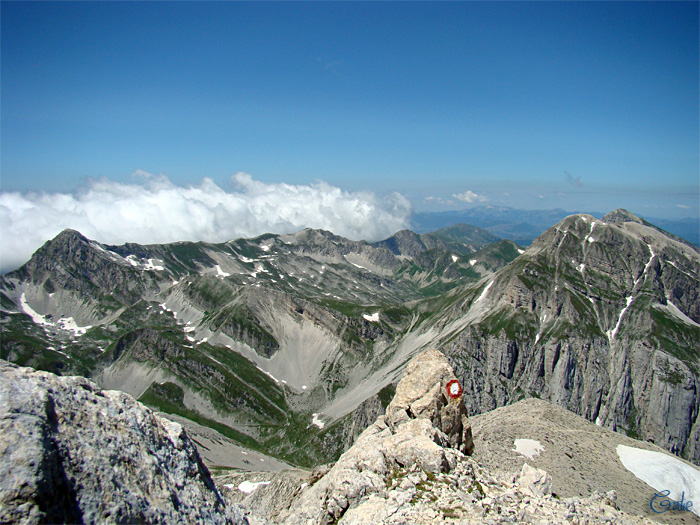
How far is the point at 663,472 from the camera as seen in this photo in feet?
144

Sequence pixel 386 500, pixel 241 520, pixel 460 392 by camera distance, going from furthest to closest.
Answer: pixel 460 392, pixel 386 500, pixel 241 520

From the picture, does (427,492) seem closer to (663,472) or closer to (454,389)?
(454,389)

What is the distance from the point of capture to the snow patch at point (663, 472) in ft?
134

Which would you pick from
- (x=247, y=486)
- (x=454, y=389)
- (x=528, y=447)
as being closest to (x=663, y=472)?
(x=528, y=447)

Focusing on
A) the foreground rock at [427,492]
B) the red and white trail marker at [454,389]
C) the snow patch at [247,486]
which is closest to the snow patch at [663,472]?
the foreground rock at [427,492]

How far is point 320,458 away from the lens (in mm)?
172375

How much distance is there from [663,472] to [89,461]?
190 feet

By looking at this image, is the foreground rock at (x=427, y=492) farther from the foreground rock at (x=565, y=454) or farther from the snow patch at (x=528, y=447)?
the snow patch at (x=528, y=447)

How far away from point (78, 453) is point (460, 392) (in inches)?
1160

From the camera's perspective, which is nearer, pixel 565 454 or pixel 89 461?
pixel 89 461

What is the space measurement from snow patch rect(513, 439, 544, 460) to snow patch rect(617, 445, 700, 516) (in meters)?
10.1

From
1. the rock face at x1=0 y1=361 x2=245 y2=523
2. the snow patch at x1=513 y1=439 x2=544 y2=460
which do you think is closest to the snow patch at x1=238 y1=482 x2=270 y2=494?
the snow patch at x1=513 y1=439 x2=544 y2=460

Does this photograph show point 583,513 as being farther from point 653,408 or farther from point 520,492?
point 653,408

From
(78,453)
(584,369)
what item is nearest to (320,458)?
(584,369)
